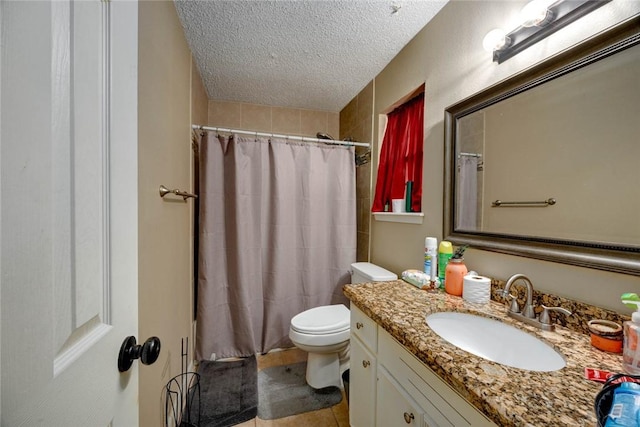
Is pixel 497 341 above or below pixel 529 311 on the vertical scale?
below

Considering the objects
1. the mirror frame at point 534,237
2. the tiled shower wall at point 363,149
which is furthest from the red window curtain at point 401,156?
the mirror frame at point 534,237

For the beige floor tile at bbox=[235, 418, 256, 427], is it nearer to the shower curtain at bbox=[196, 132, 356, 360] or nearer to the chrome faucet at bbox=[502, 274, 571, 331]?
the shower curtain at bbox=[196, 132, 356, 360]

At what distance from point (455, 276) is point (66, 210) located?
1289mm

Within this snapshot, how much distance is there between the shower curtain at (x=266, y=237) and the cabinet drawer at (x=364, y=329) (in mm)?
987

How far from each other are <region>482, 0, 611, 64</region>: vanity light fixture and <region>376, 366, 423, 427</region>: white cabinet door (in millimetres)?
1351

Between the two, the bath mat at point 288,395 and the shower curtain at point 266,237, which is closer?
the bath mat at point 288,395

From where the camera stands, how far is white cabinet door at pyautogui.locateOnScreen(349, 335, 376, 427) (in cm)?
104

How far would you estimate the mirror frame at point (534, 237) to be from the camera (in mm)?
703

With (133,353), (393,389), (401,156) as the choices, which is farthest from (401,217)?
(133,353)

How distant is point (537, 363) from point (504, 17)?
4.30 ft

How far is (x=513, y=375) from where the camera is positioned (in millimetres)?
586

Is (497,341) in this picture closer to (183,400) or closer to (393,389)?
(393,389)

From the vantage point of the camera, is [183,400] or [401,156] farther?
[401,156]

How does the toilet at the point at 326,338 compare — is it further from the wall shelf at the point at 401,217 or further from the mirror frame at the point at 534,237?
the mirror frame at the point at 534,237
